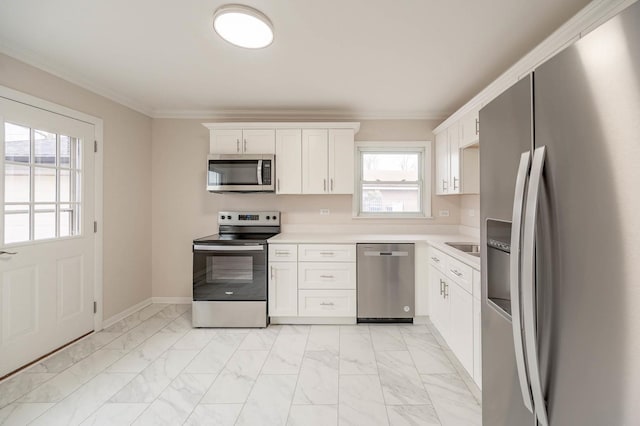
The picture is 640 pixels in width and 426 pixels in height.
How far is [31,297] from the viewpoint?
7.48 feet

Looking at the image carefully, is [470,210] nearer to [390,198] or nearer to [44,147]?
[390,198]

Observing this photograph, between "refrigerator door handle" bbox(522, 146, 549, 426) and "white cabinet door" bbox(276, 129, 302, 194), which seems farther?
"white cabinet door" bbox(276, 129, 302, 194)

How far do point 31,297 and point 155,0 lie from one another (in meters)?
2.41

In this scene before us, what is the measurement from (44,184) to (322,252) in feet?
8.18

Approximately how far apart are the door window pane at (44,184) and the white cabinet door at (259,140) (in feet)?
5.67

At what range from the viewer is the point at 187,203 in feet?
12.1

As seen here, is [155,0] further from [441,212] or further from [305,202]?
[441,212]

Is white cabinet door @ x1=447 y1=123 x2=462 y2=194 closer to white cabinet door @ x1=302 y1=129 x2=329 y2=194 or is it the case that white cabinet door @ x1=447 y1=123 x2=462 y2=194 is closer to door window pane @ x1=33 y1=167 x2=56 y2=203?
white cabinet door @ x1=302 y1=129 x2=329 y2=194

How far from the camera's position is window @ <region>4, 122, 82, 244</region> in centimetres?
215

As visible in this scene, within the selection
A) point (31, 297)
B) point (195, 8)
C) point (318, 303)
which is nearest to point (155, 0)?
point (195, 8)

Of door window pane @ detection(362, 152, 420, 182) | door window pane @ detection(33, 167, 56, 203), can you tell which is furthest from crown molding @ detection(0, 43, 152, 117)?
door window pane @ detection(362, 152, 420, 182)

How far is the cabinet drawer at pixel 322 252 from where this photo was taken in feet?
10.0

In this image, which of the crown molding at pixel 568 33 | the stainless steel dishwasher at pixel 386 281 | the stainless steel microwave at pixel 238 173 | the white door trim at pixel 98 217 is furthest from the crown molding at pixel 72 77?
the crown molding at pixel 568 33

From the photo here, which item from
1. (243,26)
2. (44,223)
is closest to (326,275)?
(243,26)
